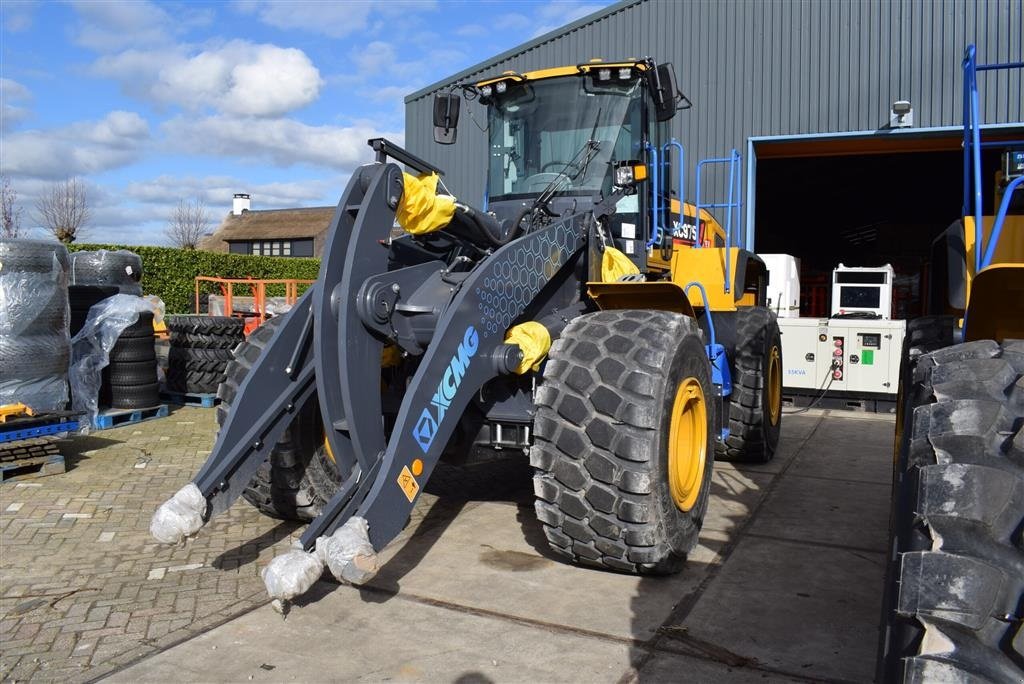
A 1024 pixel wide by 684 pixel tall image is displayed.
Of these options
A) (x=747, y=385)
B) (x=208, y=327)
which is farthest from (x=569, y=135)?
(x=208, y=327)

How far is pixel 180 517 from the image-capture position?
11.6 ft

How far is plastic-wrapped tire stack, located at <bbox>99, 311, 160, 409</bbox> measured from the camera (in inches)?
383

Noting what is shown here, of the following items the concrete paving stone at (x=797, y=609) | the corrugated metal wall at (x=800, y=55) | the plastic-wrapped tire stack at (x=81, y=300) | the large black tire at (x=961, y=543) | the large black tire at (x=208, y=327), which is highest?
the corrugated metal wall at (x=800, y=55)

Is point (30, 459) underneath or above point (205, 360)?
underneath

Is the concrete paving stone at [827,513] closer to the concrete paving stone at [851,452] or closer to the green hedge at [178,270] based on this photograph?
the concrete paving stone at [851,452]

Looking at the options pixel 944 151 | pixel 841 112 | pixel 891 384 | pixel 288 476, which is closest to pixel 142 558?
pixel 288 476

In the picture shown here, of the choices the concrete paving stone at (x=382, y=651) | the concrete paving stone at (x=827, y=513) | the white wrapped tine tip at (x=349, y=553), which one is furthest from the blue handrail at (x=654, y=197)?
the white wrapped tine tip at (x=349, y=553)

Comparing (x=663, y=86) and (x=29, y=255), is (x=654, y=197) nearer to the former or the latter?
(x=663, y=86)

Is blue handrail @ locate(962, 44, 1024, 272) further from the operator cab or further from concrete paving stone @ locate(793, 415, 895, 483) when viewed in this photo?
concrete paving stone @ locate(793, 415, 895, 483)

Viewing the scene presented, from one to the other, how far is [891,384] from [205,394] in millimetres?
9157

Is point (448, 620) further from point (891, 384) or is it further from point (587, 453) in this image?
point (891, 384)

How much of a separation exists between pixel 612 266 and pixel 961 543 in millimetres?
3874

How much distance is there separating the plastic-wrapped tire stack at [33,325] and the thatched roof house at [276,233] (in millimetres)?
45946

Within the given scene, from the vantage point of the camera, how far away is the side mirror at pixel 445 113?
648cm
